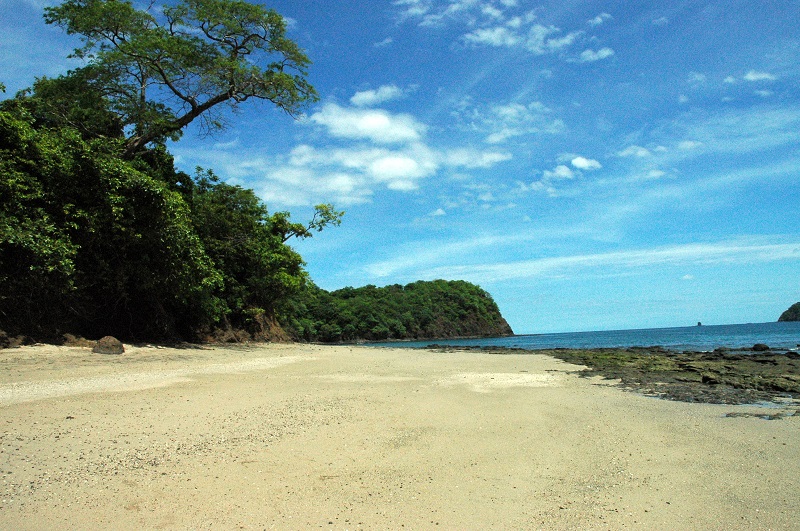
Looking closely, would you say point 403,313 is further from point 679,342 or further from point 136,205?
point 136,205

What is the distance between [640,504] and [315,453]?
3.44 meters

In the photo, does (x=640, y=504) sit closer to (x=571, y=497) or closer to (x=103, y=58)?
(x=571, y=497)

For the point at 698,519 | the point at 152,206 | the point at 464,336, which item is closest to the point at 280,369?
the point at 152,206

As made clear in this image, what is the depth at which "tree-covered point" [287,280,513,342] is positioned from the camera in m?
84.2

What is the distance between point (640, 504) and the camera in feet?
14.6

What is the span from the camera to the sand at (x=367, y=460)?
13.3 feet

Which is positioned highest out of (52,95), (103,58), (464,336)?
(103,58)

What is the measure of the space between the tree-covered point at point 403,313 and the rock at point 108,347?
57.3 metres

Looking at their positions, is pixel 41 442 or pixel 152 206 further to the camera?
pixel 152 206

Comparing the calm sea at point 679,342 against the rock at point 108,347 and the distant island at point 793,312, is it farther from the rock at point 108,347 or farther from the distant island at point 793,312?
the distant island at point 793,312

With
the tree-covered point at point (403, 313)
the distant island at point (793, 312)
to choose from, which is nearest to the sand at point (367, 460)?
the tree-covered point at point (403, 313)

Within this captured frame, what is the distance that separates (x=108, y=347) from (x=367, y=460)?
36.0ft

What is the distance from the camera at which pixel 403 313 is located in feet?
318

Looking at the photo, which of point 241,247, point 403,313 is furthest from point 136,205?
point 403,313
